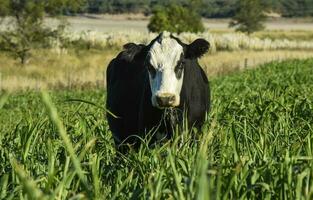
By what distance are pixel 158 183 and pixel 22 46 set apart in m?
34.9

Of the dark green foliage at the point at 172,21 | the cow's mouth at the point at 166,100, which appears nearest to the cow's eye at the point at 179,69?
the cow's mouth at the point at 166,100

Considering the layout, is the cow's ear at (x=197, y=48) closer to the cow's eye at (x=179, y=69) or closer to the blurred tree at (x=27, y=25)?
the cow's eye at (x=179, y=69)

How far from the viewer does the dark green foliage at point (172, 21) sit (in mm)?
61534

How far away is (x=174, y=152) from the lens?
4.30 m

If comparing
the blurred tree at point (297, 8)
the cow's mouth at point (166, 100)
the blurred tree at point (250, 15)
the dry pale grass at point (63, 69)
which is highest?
the cow's mouth at point (166, 100)

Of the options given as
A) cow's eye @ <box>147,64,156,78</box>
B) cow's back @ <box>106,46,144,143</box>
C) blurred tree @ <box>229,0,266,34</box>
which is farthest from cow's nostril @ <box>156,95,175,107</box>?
blurred tree @ <box>229,0,266,34</box>

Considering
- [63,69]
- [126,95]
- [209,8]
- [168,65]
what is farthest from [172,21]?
[209,8]

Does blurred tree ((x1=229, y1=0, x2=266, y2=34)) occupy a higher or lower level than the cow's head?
lower

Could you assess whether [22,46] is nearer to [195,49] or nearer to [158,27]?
[158,27]

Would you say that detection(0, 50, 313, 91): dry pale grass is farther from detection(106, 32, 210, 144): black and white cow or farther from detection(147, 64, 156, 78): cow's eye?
detection(147, 64, 156, 78): cow's eye

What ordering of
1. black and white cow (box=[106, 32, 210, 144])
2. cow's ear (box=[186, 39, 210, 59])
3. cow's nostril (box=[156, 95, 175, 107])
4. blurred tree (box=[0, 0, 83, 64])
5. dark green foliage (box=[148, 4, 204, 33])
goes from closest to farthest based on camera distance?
cow's nostril (box=[156, 95, 175, 107]) → black and white cow (box=[106, 32, 210, 144]) → cow's ear (box=[186, 39, 210, 59]) → blurred tree (box=[0, 0, 83, 64]) → dark green foliage (box=[148, 4, 204, 33])

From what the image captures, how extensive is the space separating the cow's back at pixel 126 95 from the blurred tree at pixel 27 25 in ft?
93.9

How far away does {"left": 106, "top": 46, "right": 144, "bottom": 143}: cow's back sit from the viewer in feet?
24.7

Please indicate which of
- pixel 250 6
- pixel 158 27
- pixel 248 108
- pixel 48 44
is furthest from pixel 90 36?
pixel 248 108
